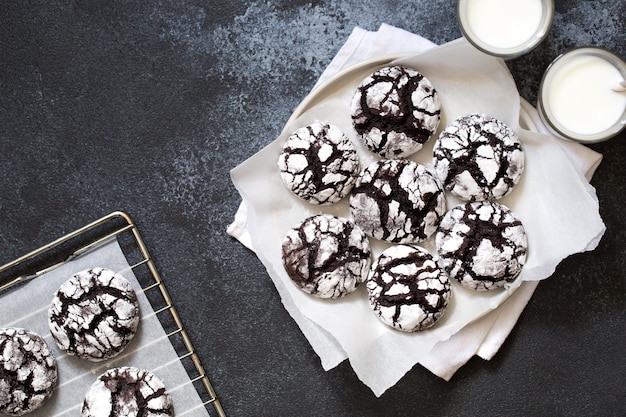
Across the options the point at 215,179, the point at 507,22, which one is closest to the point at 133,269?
the point at 215,179

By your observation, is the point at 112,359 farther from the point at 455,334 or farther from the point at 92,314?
the point at 455,334

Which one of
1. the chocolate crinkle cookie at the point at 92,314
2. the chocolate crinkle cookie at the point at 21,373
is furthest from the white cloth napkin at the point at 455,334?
the chocolate crinkle cookie at the point at 21,373

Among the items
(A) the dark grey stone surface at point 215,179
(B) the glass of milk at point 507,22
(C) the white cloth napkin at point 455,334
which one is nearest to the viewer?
(B) the glass of milk at point 507,22

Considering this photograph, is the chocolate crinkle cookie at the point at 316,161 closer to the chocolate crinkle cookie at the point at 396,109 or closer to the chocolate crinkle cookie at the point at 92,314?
the chocolate crinkle cookie at the point at 396,109

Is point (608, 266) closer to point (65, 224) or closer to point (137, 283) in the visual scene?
point (137, 283)

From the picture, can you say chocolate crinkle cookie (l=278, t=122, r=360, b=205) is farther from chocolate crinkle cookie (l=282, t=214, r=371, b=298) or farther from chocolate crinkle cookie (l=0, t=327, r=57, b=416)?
chocolate crinkle cookie (l=0, t=327, r=57, b=416)

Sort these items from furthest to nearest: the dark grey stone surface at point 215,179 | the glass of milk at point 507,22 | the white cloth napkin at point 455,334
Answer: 1. the dark grey stone surface at point 215,179
2. the white cloth napkin at point 455,334
3. the glass of milk at point 507,22

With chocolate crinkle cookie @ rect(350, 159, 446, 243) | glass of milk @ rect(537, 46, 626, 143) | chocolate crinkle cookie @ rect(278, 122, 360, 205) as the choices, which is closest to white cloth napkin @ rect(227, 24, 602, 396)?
glass of milk @ rect(537, 46, 626, 143)
